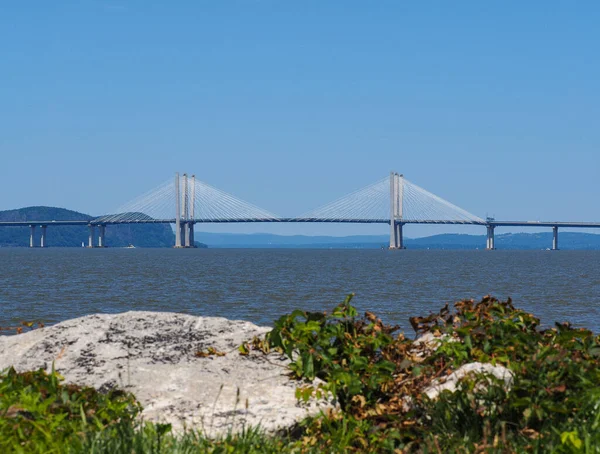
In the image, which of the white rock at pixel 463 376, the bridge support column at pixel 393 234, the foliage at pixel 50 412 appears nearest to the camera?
the foliage at pixel 50 412

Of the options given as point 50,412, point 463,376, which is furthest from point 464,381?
point 50,412

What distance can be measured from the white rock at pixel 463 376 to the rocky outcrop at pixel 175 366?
53 cm

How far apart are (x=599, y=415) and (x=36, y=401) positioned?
2.48m

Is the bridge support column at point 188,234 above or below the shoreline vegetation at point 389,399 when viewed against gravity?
above

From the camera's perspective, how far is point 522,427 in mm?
3828

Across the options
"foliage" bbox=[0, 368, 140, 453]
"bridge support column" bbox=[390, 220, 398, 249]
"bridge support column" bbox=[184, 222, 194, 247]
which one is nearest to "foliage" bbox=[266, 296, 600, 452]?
"foliage" bbox=[0, 368, 140, 453]

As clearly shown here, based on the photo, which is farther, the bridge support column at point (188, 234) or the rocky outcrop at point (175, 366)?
the bridge support column at point (188, 234)

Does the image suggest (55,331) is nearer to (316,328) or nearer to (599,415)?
(316,328)

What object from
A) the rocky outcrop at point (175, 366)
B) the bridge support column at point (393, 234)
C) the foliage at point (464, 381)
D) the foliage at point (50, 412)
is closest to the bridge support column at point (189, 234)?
the bridge support column at point (393, 234)

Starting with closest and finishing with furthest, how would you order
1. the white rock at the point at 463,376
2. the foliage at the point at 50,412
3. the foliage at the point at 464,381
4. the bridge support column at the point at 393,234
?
the foliage at the point at 50,412 → the foliage at the point at 464,381 → the white rock at the point at 463,376 → the bridge support column at the point at 393,234

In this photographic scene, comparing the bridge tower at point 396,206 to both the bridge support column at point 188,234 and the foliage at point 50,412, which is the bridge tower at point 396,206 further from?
the foliage at point 50,412

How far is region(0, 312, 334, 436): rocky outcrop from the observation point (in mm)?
4022

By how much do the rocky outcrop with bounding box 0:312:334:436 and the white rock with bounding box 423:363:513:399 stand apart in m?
0.53

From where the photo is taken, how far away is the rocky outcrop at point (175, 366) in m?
4.02
